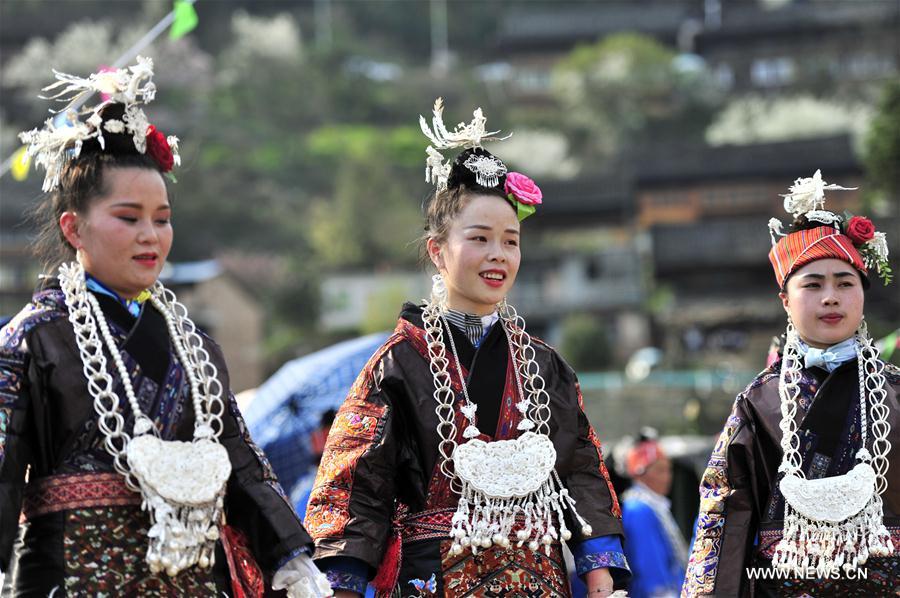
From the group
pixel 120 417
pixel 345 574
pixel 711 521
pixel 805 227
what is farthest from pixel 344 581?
pixel 805 227

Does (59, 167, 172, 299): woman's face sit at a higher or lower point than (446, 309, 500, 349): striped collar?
lower

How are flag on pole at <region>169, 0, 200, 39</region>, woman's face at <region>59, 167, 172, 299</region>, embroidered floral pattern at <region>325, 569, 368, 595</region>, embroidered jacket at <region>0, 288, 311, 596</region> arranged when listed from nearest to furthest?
embroidered jacket at <region>0, 288, 311, 596</region>, woman's face at <region>59, 167, 172, 299</region>, embroidered floral pattern at <region>325, 569, 368, 595</region>, flag on pole at <region>169, 0, 200, 39</region>

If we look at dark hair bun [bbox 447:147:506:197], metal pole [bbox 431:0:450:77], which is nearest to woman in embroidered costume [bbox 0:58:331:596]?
dark hair bun [bbox 447:147:506:197]

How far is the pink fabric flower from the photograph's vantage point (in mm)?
4855

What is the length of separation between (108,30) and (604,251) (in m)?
30.3

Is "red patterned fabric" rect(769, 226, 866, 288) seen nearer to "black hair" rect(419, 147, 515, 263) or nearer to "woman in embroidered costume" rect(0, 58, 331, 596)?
"black hair" rect(419, 147, 515, 263)

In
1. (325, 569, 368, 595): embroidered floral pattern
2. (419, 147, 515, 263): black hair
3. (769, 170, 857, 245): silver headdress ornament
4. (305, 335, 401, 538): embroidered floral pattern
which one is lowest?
(325, 569, 368, 595): embroidered floral pattern

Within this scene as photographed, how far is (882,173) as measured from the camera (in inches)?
1251

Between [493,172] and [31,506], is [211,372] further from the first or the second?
[493,172]

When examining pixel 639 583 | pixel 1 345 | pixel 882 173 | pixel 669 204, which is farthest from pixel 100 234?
pixel 669 204

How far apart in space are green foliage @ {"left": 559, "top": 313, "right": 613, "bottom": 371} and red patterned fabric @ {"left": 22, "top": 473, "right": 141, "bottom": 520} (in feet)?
106

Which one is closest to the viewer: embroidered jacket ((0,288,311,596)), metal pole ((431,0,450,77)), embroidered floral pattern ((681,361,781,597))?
→ embroidered jacket ((0,288,311,596))

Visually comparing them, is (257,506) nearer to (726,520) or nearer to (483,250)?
(483,250)

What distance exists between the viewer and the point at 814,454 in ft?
16.1
